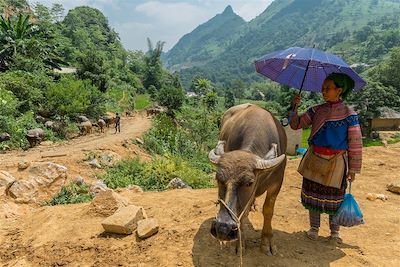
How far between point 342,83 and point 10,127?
1522cm

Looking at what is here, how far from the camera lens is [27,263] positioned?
4.67 meters

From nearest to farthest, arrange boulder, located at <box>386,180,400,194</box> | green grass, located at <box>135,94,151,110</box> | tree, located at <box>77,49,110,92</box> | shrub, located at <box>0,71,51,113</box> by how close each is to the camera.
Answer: boulder, located at <box>386,180,400,194</box> < shrub, located at <box>0,71,51,113</box> < tree, located at <box>77,49,110,92</box> < green grass, located at <box>135,94,151,110</box>

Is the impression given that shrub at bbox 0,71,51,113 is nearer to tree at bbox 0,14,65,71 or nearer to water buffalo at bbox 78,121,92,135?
water buffalo at bbox 78,121,92,135

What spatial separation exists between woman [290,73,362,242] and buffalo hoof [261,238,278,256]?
0.79 meters

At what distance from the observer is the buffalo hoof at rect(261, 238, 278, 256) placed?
4.48 m

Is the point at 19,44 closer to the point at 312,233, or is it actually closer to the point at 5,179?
the point at 5,179

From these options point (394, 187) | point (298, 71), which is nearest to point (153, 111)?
point (394, 187)

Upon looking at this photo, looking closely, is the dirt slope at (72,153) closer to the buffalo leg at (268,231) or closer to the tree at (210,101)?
the buffalo leg at (268,231)

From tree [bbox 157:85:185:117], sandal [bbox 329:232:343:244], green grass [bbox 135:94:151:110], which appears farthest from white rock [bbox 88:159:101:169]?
green grass [bbox 135:94:151:110]

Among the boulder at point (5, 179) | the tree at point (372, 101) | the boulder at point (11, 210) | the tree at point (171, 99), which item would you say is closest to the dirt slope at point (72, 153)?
the boulder at point (5, 179)

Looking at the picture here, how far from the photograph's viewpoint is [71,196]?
7.67 metres

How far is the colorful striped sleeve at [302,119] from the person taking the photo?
15.7ft

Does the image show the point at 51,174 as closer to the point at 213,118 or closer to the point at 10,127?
the point at 10,127

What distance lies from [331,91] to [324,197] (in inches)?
56.0
